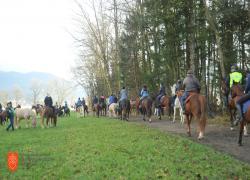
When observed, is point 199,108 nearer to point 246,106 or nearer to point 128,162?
point 246,106

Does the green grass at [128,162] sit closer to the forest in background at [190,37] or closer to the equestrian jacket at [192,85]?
the equestrian jacket at [192,85]

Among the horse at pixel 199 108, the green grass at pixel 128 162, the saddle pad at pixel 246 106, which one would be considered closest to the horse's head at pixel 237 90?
the horse at pixel 199 108

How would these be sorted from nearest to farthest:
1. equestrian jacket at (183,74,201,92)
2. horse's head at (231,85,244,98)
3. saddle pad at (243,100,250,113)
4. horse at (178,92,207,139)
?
saddle pad at (243,100,250,113), horse at (178,92,207,139), horse's head at (231,85,244,98), equestrian jacket at (183,74,201,92)

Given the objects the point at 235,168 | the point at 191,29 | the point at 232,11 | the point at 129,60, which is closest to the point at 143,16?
the point at 191,29

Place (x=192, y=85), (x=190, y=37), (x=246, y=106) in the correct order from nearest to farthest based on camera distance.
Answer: (x=246, y=106) → (x=192, y=85) → (x=190, y=37)

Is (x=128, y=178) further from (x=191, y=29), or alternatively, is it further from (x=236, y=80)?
(x=191, y=29)

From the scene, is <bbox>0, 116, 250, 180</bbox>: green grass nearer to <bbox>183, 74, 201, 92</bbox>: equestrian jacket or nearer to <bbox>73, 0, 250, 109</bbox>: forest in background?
<bbox>183, 74, 201, 92</bbox>: equestrian jacket

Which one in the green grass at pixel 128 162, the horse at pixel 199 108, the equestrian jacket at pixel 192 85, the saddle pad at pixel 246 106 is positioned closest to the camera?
the green grass at pixel 128 162

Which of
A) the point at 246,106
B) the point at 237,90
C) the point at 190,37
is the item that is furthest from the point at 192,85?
the point at 190,37

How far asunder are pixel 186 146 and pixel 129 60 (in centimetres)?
3834

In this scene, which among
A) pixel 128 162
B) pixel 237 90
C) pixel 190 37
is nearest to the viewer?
pixel 128 162

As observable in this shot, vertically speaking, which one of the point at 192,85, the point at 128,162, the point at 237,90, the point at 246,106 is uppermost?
the point at 192,85

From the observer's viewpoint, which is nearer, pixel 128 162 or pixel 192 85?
pixel 128 162

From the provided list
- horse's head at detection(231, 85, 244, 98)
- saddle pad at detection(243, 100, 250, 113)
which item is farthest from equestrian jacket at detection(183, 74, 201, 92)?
saddle pad at detection(243, 100, 250, 113)
